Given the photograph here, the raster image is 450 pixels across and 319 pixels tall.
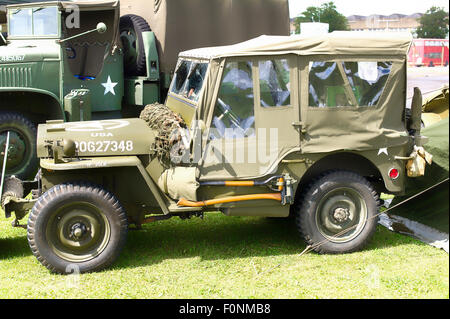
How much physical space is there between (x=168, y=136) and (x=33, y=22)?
165 inches

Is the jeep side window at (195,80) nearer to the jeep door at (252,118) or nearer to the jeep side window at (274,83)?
the jeep door at (252,118)

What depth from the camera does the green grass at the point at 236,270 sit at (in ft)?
16.5

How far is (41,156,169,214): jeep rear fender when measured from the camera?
5.29 m

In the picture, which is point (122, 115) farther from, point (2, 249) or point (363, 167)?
point (363, 167)

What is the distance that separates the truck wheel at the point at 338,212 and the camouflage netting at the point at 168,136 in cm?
126

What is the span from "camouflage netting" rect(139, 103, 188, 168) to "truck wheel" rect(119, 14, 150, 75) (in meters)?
3.11

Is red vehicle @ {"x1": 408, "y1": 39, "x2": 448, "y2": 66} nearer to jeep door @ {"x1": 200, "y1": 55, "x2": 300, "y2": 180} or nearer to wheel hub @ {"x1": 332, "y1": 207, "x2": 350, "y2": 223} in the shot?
wheel hub @ {"x1": 332, "y1": 207, "x2": 350, "y2": 223}

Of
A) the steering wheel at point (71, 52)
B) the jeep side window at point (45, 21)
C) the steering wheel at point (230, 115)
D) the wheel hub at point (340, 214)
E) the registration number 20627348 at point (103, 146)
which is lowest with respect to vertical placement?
the wheel hub at point (340, 214)

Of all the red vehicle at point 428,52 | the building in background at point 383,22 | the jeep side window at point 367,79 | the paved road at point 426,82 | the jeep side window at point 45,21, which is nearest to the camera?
the jeep side window at point 367,79

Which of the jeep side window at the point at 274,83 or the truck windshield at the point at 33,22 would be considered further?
the truck windshield at the point at 33,22

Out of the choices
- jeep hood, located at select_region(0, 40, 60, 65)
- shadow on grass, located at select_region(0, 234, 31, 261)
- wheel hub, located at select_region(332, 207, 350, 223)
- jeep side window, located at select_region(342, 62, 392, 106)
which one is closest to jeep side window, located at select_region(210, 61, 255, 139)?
jeep side window, located at select_region(342, 62, 392, 106)

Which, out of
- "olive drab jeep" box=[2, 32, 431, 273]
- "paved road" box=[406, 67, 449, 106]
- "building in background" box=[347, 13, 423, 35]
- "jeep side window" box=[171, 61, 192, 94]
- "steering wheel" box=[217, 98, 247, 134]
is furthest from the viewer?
"building in background" box=[347, 13, 423, 35]

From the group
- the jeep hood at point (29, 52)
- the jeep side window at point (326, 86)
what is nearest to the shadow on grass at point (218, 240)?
the jeep side window at point (326, 86)

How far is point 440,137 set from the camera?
18.5 ft
